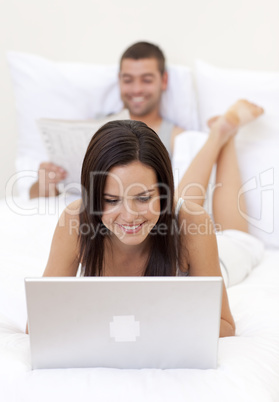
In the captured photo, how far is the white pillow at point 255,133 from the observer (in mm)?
1826

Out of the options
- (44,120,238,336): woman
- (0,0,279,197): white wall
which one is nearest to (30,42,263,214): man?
(0,0,279,197): white wall

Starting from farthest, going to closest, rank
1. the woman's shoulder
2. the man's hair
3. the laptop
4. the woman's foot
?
the man's hair, the woman's foot, the woman's shoulder, the laptop

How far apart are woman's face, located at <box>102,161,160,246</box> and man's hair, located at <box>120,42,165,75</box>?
113 centimetres

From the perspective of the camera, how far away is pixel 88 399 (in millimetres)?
885

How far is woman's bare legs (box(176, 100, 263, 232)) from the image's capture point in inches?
69.1

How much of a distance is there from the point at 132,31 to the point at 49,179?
0.78 m

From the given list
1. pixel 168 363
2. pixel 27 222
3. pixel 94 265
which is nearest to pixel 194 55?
pixel 27 222

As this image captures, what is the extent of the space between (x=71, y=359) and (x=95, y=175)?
340mm

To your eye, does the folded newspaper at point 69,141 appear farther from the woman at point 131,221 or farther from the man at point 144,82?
the woman at point 131,221

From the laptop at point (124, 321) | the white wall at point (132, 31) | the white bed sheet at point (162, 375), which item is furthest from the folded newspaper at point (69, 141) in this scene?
the laptop at point (124, 321)

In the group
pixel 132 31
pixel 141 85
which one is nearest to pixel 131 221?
pixel 141 85

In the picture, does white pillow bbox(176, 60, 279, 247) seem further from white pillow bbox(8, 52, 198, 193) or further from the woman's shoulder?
the woman's shoulder

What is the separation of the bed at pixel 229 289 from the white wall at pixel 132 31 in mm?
159

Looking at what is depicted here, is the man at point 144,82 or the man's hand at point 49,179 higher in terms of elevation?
the man at point 144,82
